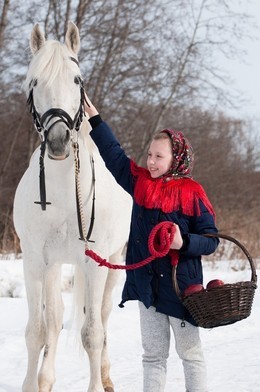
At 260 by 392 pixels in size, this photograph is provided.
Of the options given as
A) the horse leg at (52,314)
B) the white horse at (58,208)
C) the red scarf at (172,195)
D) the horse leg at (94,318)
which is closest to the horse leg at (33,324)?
the white horse at (58,208)

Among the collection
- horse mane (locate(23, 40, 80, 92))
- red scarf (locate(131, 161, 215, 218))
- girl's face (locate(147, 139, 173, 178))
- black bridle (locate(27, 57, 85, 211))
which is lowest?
red scarf (locate(131, 161, 215, 218))

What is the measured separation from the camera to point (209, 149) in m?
25.3

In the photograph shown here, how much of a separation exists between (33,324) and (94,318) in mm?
411

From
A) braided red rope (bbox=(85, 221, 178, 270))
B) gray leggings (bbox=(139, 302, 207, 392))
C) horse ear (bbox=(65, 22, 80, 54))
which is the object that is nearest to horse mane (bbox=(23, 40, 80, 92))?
horse ear (bbox=(65, 22, 80, 54))

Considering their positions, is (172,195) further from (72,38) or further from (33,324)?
(33,324)

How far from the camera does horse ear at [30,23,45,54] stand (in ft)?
12.5

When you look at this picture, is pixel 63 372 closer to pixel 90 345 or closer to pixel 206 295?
pixel 90 345

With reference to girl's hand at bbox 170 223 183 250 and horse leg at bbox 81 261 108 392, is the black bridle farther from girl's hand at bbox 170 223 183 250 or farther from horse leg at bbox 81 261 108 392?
girl's hand at bbox 170 223 183 250

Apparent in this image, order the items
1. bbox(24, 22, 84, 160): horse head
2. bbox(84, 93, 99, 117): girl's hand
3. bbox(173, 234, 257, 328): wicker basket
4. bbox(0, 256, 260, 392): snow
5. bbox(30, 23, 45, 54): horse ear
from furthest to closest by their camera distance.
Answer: bbox(0, 256, 260, 392): snow, bbox(30, 23, 45, 54): horse ear, bbox(84, 93, 99, 117): girl's hand, bbox(24, 22, 84, 160): horse head, bbox(173, 234, 257, 328): wicker basket

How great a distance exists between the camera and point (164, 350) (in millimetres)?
3227

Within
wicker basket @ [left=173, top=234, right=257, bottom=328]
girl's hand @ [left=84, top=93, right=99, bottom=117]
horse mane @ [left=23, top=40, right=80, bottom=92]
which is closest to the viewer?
wicker basket @ [left=173, top=234, right=257, bottom=328]

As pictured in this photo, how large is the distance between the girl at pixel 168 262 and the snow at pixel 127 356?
1.06 metres

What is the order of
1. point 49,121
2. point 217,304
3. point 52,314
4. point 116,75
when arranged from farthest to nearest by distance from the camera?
1. point 116,75
2. point 52,314
3. point 49,121
4. point 217,304

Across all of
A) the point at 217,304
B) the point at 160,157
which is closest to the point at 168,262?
the point at 217,304
